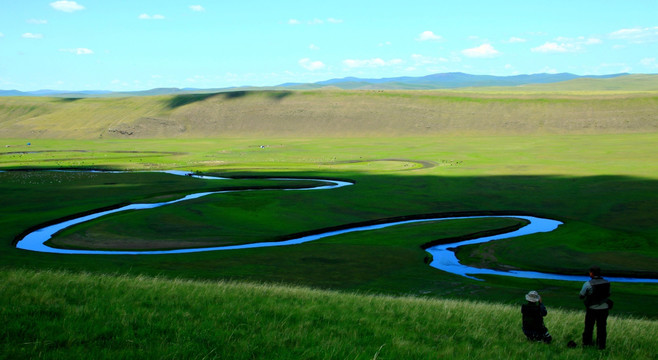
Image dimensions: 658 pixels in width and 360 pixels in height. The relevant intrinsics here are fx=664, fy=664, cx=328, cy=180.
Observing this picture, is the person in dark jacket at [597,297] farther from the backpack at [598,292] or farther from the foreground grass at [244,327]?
the foreground grass at [244,327]

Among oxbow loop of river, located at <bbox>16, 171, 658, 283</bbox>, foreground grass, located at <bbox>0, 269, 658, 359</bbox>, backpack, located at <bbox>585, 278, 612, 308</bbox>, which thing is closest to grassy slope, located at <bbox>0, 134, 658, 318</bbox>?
oxbow loop of river, located at <bbox>16, 171, 658, 283</bbox>

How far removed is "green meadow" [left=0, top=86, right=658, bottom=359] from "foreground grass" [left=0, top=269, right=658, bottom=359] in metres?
0.07

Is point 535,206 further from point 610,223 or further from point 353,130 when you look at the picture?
point 353,130

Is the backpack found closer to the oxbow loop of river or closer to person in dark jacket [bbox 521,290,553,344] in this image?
person in dark jacket [bbox 521,290,553,344]

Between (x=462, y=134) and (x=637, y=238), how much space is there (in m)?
135

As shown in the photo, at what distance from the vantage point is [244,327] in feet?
51.8

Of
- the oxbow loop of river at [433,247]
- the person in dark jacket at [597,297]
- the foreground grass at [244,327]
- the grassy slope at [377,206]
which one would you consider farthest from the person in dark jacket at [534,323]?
the oxbow loop of river at [433,247]

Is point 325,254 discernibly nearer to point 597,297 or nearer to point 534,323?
point 534,323

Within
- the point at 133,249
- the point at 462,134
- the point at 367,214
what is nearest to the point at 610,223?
the point at 367,214

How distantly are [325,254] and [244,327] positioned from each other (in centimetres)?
2806

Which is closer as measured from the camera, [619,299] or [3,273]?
[3,273]

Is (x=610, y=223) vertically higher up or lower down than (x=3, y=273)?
lower down

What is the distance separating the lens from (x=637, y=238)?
160ft

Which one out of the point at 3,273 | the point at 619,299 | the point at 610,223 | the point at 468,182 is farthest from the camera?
the point at 468,182
